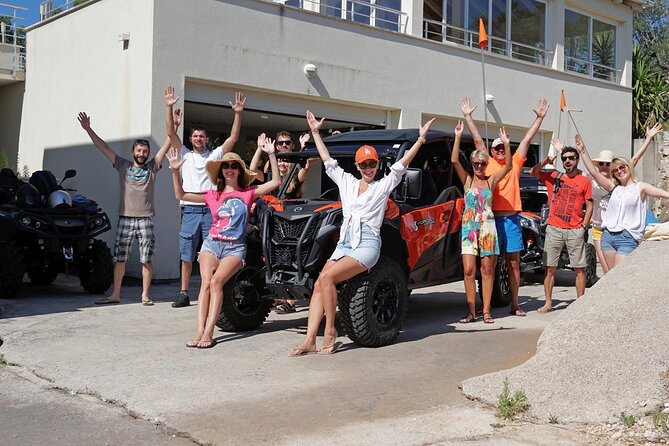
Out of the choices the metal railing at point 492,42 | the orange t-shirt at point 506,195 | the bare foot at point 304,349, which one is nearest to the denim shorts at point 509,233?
the orange t-shirt at point 506,195

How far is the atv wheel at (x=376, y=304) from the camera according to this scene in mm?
7277

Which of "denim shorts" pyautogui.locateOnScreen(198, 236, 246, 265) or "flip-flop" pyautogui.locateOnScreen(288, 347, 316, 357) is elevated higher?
"denim shorts" pyautogui.locateOnScreen(198, 236, 246, 265)

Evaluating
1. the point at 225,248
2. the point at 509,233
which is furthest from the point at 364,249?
the point at 509,233

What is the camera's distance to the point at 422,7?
17.2 metres

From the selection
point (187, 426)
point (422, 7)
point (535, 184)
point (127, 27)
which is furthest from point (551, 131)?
point (187, 426)

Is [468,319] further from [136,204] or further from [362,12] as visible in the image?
[362,12]

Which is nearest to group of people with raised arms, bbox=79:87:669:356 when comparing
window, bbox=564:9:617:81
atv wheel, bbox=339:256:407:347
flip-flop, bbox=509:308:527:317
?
flip-flop, bbox=509:308:527:317

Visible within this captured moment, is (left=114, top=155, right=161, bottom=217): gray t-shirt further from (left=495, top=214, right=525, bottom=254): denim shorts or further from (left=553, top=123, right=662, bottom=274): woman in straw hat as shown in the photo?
(left=553, top=123, right=662, bottom=274): woman in straw hat

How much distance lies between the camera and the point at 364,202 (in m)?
7.24

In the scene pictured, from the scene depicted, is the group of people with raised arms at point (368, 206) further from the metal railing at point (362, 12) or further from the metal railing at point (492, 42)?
the metal railing at point (492, 42)

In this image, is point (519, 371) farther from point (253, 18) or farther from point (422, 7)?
point (422, 7)

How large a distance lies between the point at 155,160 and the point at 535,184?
5769 millimetres

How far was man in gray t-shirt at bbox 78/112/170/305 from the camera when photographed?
9.98 m

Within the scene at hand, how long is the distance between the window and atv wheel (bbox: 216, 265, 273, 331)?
15.4 m
